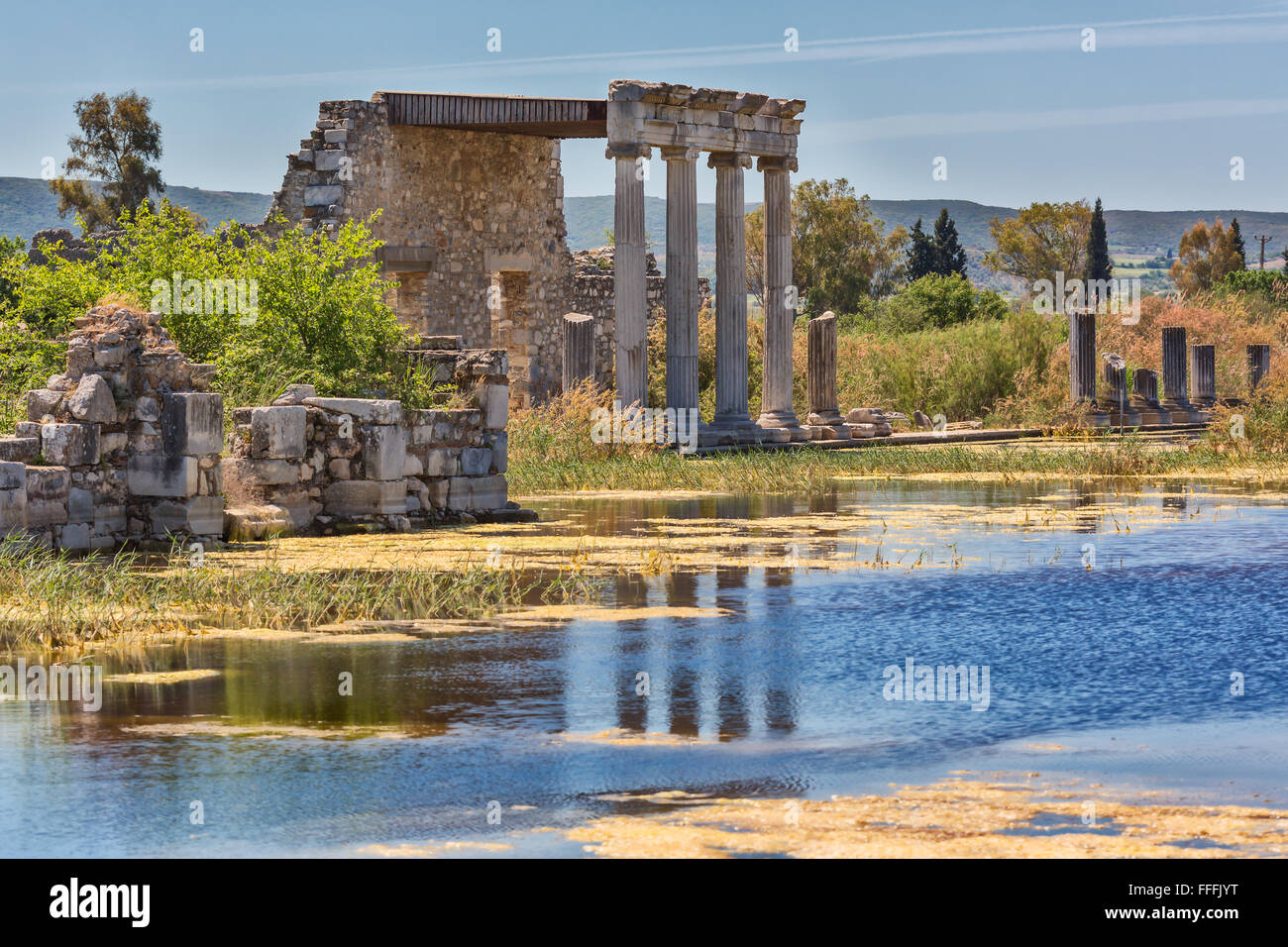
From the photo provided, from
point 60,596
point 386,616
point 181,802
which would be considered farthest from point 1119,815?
point 60,596

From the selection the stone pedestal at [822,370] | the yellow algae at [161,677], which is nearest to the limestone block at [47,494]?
the yellow algae at [161,677]

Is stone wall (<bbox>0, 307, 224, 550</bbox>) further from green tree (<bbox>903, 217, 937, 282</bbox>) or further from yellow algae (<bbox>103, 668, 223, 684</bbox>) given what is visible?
green tree (<bbox>903, 217, 937, 282</bbox>)

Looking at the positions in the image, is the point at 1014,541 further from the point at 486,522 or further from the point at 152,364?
the point at 152,364

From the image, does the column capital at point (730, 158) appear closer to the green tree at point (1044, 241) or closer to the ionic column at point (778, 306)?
the ionic column at point (778, 306)

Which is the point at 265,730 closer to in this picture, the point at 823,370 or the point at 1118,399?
the point at 823,370

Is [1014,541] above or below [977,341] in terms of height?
below

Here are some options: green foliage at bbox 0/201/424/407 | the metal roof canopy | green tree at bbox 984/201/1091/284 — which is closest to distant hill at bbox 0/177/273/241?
green tree at bbox 984/201/1091/284

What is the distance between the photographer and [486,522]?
57.8 ft

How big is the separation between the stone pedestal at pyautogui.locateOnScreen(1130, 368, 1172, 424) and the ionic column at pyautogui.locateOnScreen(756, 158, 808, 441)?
11110mm

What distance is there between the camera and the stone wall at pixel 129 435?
1470cm

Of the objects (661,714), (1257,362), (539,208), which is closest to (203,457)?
(661,714)

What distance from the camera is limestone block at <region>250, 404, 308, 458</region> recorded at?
1598 cm

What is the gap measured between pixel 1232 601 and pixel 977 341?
2546cm

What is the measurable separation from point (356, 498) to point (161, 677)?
7.51 metres
